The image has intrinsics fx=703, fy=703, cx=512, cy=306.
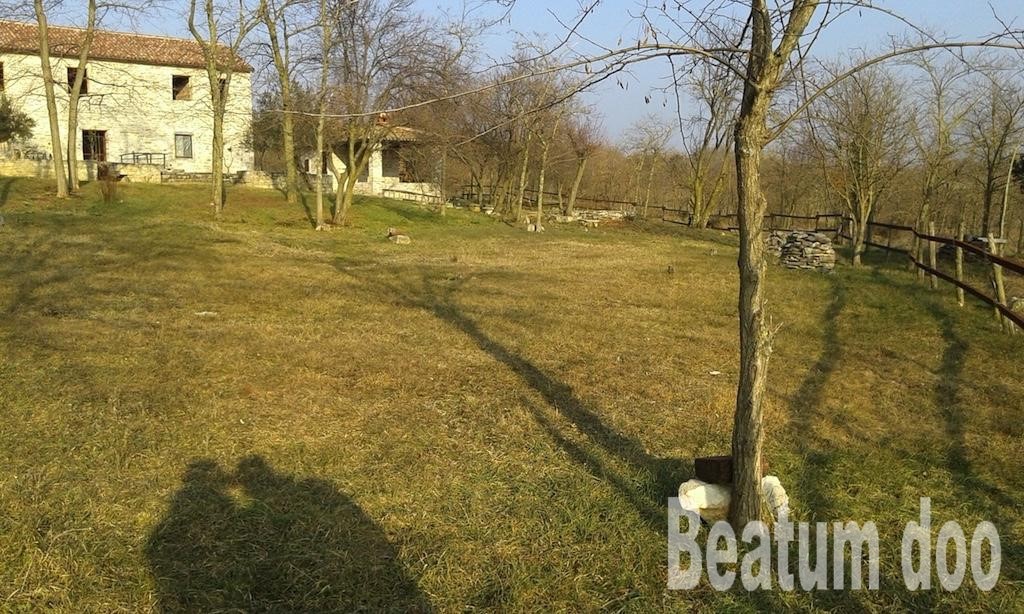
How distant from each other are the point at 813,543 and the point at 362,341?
4.91 metres

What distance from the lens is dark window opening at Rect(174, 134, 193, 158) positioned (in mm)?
35562

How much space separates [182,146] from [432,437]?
36289 millimetres

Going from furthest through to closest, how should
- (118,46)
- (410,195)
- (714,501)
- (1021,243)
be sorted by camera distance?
(410,195)
(118,46)
(1021,243)
(714,501)

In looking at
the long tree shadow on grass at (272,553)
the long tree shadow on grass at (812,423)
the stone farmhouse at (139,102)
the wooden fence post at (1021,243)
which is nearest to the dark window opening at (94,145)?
the stone farmhouse at (139,102)

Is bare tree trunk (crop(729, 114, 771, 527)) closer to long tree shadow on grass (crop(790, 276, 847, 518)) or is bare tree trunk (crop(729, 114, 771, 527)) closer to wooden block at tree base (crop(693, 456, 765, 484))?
wooden block at tree base (crop(693, 456, 765, 484))

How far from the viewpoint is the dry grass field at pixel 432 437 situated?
118 inches

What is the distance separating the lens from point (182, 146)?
35.8 m

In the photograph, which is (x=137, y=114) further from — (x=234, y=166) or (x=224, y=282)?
(x=224, y=282)

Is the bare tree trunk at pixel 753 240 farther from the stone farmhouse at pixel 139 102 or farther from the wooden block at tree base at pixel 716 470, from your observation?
the stone farmhouse at pixel 139 102

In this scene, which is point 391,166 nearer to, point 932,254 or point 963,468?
point 932,254

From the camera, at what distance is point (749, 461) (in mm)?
3391

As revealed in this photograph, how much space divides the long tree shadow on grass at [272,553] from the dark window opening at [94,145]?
120 feet

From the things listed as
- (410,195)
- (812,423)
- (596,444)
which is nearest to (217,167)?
(410,195)

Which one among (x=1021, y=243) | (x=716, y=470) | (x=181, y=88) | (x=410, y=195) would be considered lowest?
(x=716, y=470)
